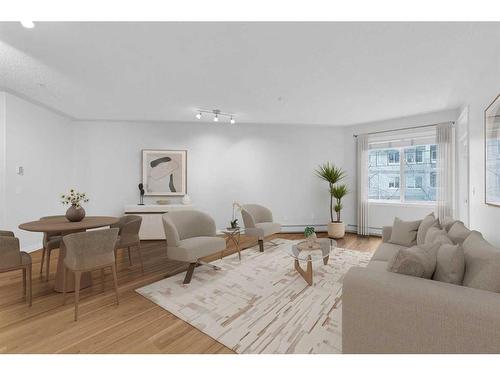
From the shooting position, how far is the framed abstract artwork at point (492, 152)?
2379 millimetres

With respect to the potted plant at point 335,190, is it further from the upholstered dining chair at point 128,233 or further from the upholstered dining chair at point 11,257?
the upholstered dining chair at point 11,257

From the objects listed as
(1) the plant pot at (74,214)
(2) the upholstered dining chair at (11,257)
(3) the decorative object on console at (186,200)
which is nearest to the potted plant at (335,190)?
(3) the decorative object on console at (186,200)

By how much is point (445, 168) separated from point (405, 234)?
257 centimetres

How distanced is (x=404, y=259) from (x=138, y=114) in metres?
5.21

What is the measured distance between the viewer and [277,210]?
241 inches

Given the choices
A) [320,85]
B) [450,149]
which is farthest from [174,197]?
[450,149]

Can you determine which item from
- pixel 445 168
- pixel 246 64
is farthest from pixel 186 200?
pixel 445 168

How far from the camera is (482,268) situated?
1.44 metres

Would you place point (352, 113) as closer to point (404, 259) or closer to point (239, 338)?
point (404, 259)

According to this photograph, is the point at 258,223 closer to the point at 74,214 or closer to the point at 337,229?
the point at 337,229

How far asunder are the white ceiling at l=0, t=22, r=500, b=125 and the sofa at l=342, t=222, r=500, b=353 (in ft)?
6.85

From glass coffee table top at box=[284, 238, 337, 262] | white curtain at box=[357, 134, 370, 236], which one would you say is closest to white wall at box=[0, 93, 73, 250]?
glass coffee table top at box=[284, 238, 337, 262]

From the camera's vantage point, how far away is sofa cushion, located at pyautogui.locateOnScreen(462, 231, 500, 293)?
137 centimetres

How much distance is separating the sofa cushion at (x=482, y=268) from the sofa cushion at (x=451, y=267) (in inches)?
1.9
